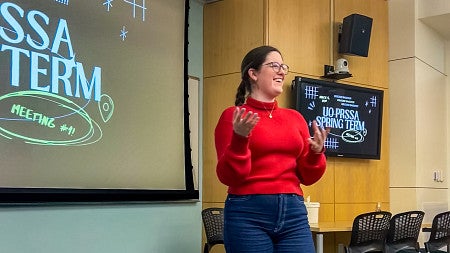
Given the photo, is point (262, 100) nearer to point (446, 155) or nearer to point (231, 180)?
point (231, 180)

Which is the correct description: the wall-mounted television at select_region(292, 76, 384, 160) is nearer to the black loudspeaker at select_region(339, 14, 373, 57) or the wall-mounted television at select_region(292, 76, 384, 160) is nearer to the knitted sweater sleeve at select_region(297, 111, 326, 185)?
the black loudspeaker at select_region(339, 14, 373, 57)

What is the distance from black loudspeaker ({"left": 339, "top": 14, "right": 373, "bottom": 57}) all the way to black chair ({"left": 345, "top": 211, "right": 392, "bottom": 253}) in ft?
5.77

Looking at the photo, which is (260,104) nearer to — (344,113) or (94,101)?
(94,101)

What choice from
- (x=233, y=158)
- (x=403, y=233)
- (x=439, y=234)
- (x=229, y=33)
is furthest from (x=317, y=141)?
(x=229, y=33)

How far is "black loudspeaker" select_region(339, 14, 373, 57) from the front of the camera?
4.89m

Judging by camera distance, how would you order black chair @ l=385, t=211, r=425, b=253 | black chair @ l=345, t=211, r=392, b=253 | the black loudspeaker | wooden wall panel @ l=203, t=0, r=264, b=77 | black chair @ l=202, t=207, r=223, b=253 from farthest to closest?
1. the black loudspeaker
2. wooden wall panel @ l=203, t=0, r=264, b=77
3. black chair @ l=202, t=207, r=223, b=253
4. black chair @ l=385, t=211, r=425, b=253
5. black chair @ l=345, t=211, r=392, b=253

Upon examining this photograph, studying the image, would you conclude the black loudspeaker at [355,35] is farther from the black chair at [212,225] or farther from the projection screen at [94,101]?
the black chair at [212,225]

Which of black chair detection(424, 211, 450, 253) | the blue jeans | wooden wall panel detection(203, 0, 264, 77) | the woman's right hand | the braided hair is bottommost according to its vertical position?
black chair detection(424, 211, 450, 253)

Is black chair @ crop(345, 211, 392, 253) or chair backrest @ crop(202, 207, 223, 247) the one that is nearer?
black chair @ crop(345, 211, 392, 253)

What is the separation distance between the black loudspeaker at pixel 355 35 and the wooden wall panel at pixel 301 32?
147 mm

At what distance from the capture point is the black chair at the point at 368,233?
12.0 feet

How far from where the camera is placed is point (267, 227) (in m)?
1.69

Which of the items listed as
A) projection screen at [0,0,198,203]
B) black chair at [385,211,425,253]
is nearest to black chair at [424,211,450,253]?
black chair at [385,211,425,253]

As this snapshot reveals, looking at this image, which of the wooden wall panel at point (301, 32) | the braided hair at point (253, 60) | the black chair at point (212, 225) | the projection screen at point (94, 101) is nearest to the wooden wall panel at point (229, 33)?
the wooden wall panel at point (301, 32)
